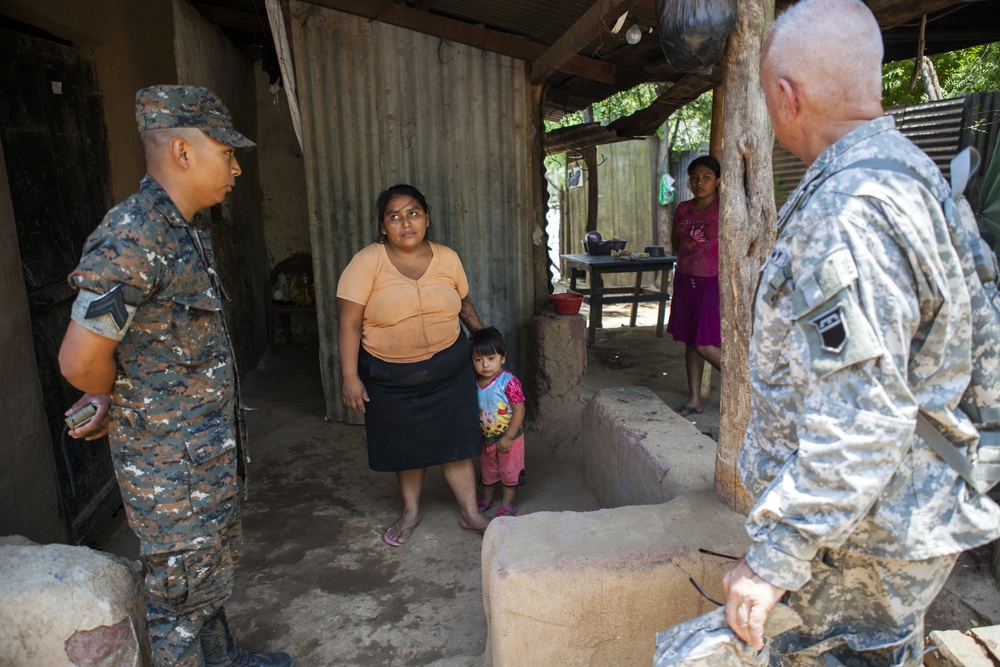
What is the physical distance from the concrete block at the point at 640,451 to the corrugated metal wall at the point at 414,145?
1.48 metres

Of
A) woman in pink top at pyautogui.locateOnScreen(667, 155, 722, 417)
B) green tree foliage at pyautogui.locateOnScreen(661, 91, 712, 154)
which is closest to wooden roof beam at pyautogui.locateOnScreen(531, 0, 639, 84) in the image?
woman in pink top at pyautogui.locateOnScreen(667, 155, 722, 417)

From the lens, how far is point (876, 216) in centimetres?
117

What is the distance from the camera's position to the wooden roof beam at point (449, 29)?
434 cm

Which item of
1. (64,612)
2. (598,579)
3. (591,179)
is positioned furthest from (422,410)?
(591,179)

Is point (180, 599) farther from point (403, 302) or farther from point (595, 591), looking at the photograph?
point (403, 302)

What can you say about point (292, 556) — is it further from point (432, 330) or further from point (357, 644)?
point (432, 330)

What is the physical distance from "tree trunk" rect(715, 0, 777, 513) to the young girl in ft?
4.72

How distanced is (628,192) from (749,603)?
1111cm

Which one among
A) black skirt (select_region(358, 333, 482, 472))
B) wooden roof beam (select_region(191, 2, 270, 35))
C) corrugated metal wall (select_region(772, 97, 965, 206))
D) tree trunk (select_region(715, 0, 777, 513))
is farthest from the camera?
wooden roof beam (select_region(191, 2, 270, 35))

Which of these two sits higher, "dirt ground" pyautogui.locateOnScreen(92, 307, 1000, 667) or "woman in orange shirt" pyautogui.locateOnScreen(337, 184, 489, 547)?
"woman in orange shirt" pyautogui.locateOnScreen(337, 184, 489, 547)

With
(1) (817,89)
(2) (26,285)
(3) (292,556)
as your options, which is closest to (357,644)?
(3) (292,556)

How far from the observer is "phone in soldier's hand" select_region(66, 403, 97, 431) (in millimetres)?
1970

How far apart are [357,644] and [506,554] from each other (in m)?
0.94

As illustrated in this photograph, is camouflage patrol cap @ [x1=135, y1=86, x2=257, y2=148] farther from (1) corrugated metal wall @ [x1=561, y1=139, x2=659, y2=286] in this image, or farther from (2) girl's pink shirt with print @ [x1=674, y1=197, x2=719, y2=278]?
(1) corrugated metal wall @ [x1=561, y1=139, x2=659, y2=286]
